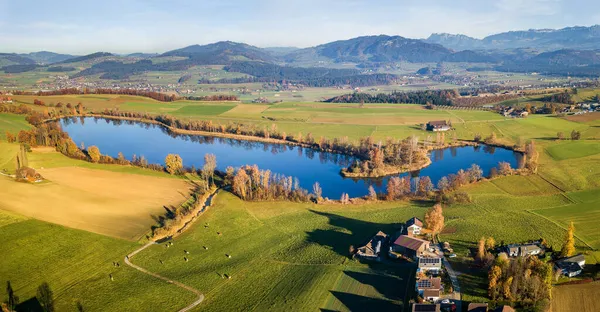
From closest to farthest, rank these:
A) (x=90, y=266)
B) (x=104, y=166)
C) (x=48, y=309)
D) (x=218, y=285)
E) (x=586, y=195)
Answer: (x=48, y=309), (x=218, y=285), (x=90, y=266), (x=586, y=195), (x=104, y=166)

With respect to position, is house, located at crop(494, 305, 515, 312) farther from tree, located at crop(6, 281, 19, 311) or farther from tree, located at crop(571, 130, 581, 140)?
tree, located at crop(571, 130, 581, 140)

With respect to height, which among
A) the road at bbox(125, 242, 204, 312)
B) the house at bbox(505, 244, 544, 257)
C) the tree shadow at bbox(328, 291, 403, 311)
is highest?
the house at bbox(505, 244, 544, 257)

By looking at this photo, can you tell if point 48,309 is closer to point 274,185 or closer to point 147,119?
point 274,185

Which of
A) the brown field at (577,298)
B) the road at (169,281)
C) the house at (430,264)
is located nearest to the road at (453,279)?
the house at (430,264)

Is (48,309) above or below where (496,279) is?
below

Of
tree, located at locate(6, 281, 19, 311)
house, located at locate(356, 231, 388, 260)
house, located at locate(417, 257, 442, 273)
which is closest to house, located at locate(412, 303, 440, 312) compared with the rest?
house, located at locate(417, 257, 442, 273)

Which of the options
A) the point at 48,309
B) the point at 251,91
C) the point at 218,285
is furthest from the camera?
the point at 251,91

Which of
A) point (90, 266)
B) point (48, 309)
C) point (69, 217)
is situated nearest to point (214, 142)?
point (69, 217)

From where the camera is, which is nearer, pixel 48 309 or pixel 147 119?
pixel 48 309
